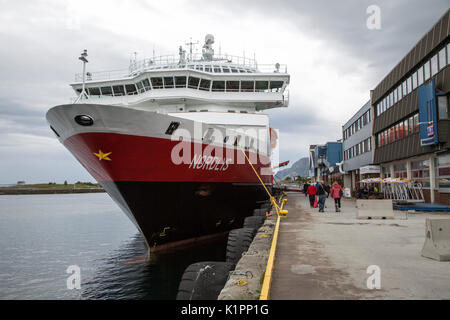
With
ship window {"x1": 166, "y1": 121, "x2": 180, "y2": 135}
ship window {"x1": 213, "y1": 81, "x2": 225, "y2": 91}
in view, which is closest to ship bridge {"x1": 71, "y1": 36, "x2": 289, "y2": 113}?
ship window {"x1": 213, "y1": 81, "x2": 225, "y2": 91}

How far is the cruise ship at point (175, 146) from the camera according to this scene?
890cm

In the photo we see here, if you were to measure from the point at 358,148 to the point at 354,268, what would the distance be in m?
32.9

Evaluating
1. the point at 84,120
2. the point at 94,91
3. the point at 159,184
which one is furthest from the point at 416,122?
the point at 84,120

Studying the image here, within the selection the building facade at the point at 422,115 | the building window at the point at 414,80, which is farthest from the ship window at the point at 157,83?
the building window at the point at 414,80

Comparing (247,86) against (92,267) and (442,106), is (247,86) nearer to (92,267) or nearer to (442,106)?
(442,106)

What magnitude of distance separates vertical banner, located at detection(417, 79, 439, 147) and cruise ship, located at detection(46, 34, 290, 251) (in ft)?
27.1

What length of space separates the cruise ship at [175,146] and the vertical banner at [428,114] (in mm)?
8248

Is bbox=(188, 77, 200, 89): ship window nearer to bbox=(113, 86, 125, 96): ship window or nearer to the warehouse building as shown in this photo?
bbox=(113, 86, 125, 96): ship window

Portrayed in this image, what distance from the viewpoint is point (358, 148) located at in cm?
3534

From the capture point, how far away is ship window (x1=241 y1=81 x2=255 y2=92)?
16344 mm

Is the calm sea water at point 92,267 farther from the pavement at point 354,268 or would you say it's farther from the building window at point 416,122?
the building window at point 416,122
